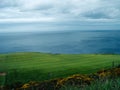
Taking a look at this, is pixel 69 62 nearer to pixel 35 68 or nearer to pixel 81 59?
pixel 81 59

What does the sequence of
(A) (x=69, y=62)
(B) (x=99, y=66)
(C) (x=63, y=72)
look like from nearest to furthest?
(C) (x=63, y=72) → (B) (x=99, y=66) → (A) (x=69, y=62)

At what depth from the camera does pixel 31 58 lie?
3173cm

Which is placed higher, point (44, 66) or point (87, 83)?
point (87, 83)

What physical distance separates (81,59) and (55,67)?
17.8 ft

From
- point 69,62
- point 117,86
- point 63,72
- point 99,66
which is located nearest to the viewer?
point 117,86

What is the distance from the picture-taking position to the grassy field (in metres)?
24.3

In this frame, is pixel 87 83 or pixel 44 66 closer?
pixel 87 83

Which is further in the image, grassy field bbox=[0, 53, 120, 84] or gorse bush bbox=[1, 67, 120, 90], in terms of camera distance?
grassy field bbox=[0, 53, 120, 84]

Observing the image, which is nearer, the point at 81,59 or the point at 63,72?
the point at 63,72

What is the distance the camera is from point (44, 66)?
1079 inches

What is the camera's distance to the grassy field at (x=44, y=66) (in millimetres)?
24344

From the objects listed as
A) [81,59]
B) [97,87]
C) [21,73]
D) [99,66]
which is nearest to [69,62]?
[81,59]

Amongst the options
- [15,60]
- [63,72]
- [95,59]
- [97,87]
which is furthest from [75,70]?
[97,87]

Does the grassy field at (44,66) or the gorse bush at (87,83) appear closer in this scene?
the gorse bush at (87,83)
